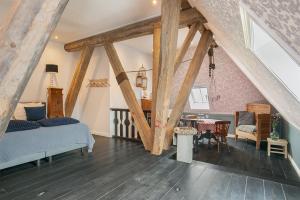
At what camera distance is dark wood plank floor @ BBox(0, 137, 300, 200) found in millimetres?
2279

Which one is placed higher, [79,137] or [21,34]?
[21,34]

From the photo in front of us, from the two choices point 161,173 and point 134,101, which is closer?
point 161,173

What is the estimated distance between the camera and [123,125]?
5.57 meters

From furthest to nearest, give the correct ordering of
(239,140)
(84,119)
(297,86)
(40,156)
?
(84,119), (239,140), (40,156), (297,86)

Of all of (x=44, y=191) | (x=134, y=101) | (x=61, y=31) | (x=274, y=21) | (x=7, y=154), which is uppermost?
(x=61, y=31)

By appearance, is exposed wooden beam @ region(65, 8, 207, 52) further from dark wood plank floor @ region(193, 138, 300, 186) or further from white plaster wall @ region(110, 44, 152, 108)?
dark wood plank floor @ region(193, 138, 300, 186)

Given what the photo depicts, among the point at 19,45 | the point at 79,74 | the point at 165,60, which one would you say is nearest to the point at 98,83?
the point at 79,74

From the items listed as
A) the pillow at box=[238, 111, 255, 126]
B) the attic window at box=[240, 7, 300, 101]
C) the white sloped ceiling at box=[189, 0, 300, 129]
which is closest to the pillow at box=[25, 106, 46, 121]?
the white sloped ceiling at box=[189, 0, 300, 129]

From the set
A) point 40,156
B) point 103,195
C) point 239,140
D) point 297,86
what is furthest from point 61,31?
point 239,140

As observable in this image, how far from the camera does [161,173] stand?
2.92 m

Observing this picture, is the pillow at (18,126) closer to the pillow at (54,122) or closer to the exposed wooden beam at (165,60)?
the pillow at (54,122)

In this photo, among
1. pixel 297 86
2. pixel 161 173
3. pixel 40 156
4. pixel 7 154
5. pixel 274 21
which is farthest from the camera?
pixel 40 156

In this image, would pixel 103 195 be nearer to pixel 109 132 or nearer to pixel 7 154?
pixel 7 154

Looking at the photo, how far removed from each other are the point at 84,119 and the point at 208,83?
4.44 metres
